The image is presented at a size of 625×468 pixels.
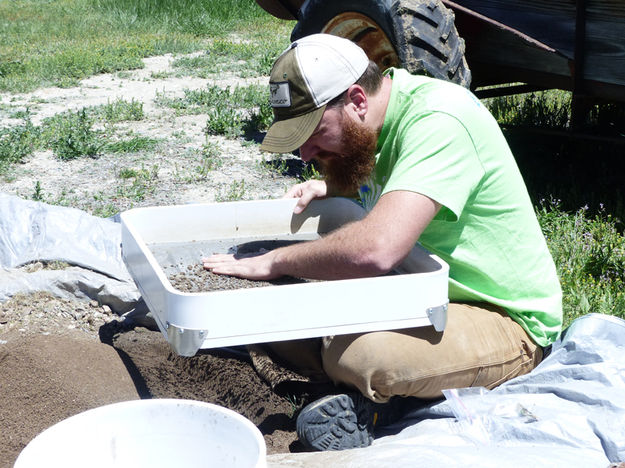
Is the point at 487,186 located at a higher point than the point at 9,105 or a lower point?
higher

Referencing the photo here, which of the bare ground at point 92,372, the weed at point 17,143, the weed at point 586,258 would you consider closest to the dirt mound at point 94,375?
the bare ground at point 92,372

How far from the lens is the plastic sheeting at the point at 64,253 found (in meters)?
3.18

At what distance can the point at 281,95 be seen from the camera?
8.11 feet

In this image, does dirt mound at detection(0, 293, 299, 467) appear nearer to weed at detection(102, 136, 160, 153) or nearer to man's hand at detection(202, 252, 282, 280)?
man's hand at detection(202, 252, 282, 280)

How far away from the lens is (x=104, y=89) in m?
7.61

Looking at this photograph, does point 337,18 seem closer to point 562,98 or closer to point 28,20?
point 562,98

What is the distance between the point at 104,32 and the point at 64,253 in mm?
8160

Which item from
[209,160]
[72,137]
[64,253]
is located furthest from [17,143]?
[64,253]

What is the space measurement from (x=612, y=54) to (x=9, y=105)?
4957 millimetres

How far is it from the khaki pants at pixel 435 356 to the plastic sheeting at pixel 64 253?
1108 millimetres

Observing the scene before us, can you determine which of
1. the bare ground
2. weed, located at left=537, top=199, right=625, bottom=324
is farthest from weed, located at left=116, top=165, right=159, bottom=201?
weed, located at left=537, top=199, right=625, bottom=324

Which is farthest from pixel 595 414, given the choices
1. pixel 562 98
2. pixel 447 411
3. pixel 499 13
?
pixel 562 98

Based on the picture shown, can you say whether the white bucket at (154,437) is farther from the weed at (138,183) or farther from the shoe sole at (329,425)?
the weed at (138,183)

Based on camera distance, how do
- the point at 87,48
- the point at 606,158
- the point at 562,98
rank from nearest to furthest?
the point at 606,158 → the point at 562,98 → the point at 87,48
